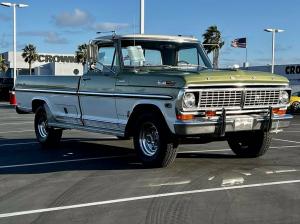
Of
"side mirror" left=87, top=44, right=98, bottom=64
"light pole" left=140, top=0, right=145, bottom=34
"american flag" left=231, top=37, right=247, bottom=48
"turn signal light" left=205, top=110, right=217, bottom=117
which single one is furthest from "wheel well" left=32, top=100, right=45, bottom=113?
"american flag" left=231, top=37, right=247, bottom=48

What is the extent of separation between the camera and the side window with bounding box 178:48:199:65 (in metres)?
11.0

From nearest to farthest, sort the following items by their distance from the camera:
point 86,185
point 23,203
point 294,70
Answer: point 23,203 → point 86,185 → point 294,70

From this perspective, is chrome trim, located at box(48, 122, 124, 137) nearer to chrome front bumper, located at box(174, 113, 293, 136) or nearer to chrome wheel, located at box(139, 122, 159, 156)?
chrome wheel, located at box(139, 122, 159, 156)

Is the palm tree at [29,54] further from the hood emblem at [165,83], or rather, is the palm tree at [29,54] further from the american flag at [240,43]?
the hood emblem at [165,83]

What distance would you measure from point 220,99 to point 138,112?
1511mm

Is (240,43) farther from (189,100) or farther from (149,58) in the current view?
(189,100)

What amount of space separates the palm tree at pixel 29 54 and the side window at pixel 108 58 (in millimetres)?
77138

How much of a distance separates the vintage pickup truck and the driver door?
0.02 meters

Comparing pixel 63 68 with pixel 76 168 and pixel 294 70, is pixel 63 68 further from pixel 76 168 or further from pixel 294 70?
pixel 76 168

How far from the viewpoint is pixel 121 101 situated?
10023mm

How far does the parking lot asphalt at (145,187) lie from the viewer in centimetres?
636

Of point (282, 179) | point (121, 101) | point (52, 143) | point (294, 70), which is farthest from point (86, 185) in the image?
point (294, 70)

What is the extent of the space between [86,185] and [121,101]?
230cm

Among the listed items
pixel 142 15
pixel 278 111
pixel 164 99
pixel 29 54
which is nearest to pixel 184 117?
pixel 164 99
